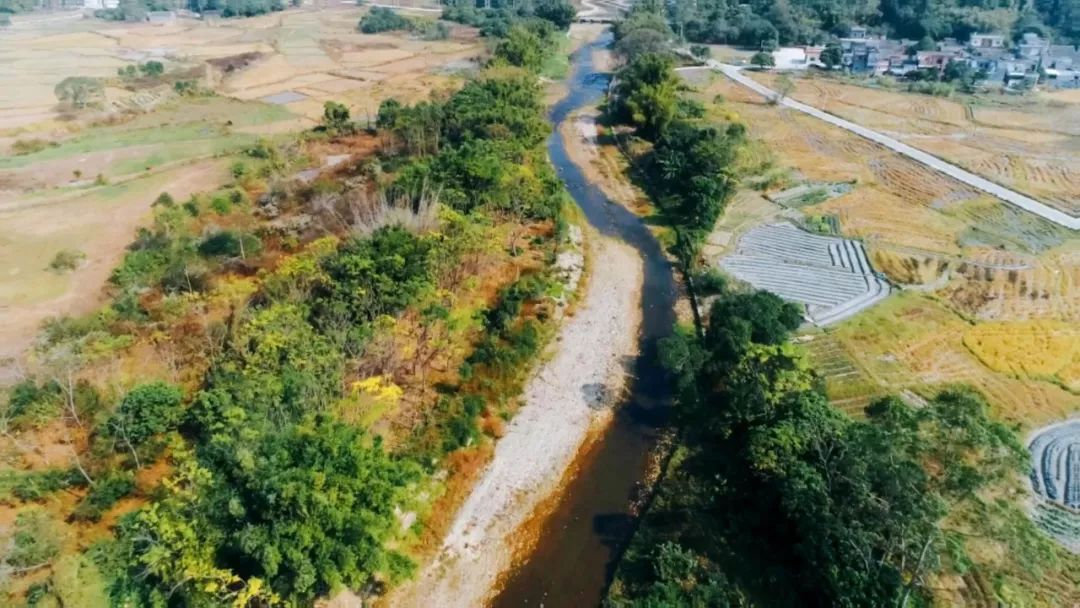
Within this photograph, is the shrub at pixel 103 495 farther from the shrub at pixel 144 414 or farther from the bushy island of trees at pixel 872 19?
the bushy island of trees at pixel 872 19

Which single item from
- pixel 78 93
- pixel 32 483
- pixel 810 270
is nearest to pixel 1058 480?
pixel 810 270

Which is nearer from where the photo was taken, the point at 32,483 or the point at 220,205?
the point at 32,483

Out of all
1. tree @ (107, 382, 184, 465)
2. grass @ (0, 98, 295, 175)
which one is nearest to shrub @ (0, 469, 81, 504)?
tree @ (107, 382, 184, 465)

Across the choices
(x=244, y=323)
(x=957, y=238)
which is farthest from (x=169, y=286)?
(x=957, y=238)

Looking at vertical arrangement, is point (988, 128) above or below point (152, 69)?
below

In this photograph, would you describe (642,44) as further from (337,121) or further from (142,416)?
(142,416)

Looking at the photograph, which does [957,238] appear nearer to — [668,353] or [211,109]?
[668,353]

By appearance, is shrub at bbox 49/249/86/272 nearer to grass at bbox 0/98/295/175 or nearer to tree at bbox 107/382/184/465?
grass at bbox 0/98/295/175
